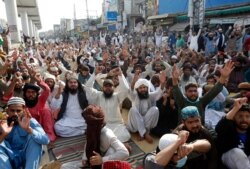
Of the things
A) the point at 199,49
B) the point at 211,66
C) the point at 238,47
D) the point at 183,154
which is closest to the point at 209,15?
the point at 199,49

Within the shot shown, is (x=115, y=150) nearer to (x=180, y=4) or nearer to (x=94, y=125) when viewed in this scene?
(x=94, y=125)

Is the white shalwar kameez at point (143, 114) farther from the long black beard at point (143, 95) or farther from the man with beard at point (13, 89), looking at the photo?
the man with beard at point (13, 89)

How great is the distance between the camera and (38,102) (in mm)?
4148

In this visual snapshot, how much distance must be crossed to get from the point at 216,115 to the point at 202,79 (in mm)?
2404

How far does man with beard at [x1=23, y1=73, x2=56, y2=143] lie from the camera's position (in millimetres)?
3996

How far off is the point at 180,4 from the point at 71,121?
52.8 feet

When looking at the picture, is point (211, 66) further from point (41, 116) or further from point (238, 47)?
point (41, 116)

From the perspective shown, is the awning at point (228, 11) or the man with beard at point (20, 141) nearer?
the man with beard at point (20, 141)

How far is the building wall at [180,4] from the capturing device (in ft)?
44.5

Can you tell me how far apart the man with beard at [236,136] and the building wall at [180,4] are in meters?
10.6

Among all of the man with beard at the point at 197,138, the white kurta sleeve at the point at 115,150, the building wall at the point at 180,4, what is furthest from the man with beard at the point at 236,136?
the building wall at the point at 180,4

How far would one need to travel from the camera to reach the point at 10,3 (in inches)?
693

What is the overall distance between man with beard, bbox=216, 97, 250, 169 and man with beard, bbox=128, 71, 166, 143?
62.8 inches

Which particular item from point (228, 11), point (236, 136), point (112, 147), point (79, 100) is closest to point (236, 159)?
point (236, 136)
